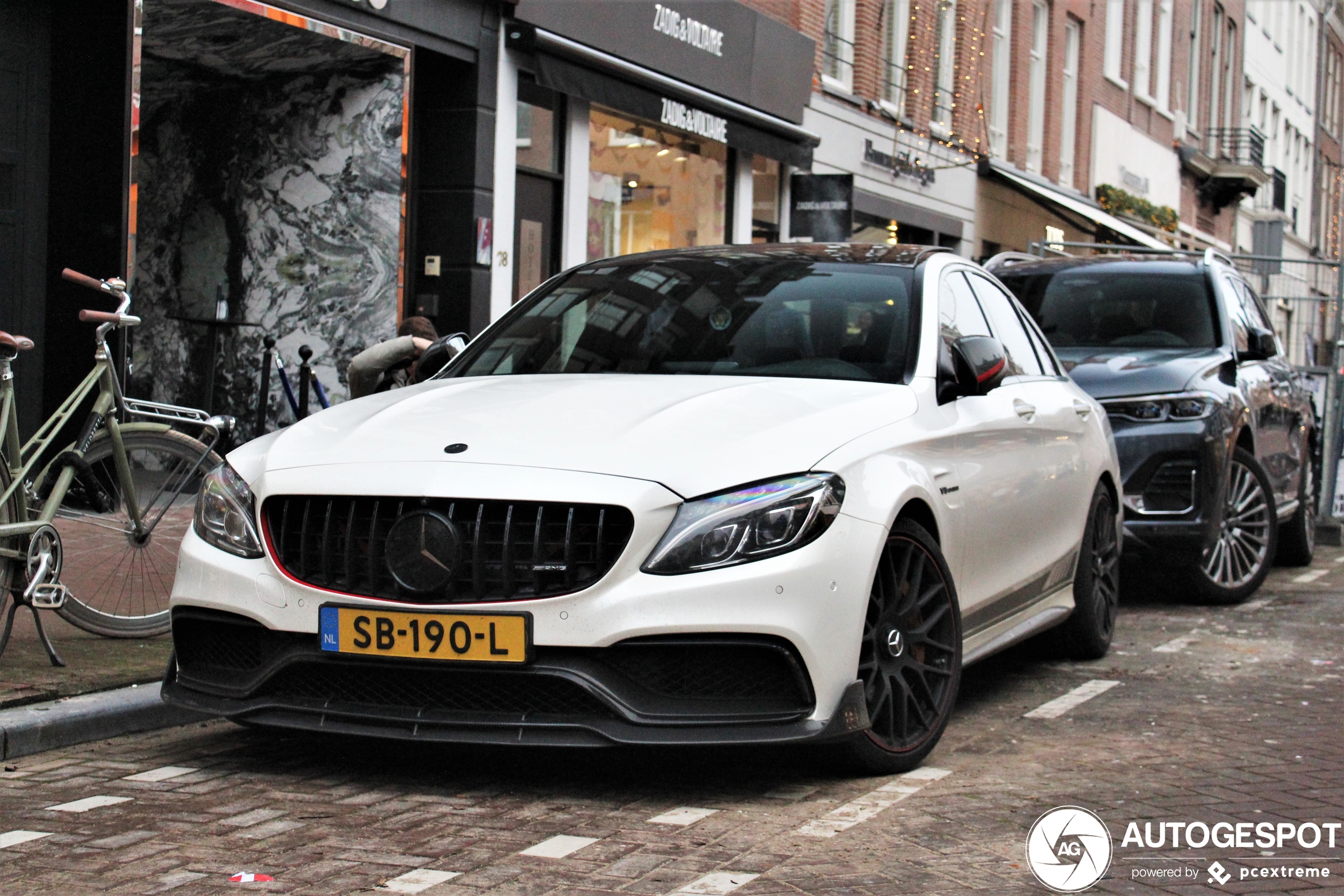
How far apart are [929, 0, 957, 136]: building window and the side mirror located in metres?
18.9

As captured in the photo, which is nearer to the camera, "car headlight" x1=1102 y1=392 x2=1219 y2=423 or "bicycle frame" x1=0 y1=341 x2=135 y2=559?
"bicycle frame" x1=0 y1=341 x2=135 y2=559

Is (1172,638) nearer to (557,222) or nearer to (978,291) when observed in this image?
(978,291)

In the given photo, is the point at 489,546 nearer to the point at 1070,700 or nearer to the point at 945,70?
the point at 1070,700

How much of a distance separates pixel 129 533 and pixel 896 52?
1801cm

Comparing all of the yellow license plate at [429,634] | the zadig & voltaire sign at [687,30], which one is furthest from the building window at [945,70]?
the yellow license plate at [429,634]

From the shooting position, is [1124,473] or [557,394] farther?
[1124,473]

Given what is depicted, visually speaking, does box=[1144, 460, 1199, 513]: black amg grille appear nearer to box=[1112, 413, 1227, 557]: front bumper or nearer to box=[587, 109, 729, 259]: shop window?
box=[1112, 413, 1227, 557]: front bumper

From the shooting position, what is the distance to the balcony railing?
41.2 meters

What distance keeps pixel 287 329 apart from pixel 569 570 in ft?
31.6

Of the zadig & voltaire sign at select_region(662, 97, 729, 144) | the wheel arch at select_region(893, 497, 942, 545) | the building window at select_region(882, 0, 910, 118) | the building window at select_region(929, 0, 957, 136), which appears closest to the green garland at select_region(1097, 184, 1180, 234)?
the building window at select_region(929, 0, 957, 136)

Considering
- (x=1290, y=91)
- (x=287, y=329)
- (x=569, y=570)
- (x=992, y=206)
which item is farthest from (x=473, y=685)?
(x=1290, y=91)

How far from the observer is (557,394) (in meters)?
5.10

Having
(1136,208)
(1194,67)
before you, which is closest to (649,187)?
(1136,208)

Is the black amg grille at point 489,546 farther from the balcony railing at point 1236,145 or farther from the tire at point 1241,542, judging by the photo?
the balcony railing at point 1236,145
